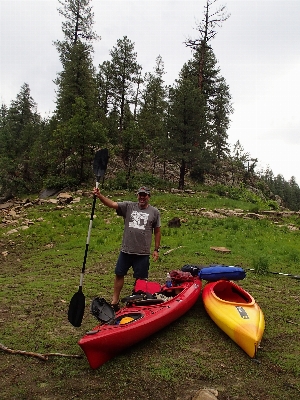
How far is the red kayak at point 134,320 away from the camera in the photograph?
3674mm

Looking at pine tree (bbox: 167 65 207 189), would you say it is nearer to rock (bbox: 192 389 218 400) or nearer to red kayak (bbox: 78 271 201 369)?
red kayak (bbox: 78 271 201 369)

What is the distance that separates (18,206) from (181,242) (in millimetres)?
10707

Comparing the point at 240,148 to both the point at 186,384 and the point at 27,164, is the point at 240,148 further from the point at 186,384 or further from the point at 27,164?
the point at 186,384

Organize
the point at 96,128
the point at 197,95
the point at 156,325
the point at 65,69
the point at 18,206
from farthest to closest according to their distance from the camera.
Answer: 1. the point at 65,69
2. the point at 197,95
3. the point at 96,128
4. the point at 18,206
5. the point at 156,325

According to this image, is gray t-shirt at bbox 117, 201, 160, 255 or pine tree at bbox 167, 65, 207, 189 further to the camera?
pine tree at bbox 167, 65, 207, 189

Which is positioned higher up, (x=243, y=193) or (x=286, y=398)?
(x=243, y=193)

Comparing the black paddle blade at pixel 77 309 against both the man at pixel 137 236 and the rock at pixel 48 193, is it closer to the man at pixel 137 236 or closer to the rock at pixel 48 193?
the man at pixel 137 236

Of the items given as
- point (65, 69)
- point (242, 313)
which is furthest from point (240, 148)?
point (242, 313)

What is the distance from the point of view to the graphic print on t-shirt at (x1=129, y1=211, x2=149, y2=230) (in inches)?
203

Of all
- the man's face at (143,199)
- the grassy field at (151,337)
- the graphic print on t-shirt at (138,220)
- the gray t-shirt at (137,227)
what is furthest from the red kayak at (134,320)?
the man's face at (143,199)

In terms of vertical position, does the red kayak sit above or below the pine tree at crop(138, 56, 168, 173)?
below

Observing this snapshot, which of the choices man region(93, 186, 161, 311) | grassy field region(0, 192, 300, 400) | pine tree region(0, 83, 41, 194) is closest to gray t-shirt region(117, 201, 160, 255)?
man region(93, 186, 161, 311)

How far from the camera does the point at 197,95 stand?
22094mm

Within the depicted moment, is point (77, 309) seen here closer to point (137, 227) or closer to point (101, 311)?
point (101, 311)
